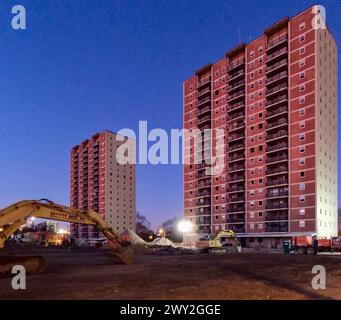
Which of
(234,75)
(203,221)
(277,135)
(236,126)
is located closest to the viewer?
(277,135)

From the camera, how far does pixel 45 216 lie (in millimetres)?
24312

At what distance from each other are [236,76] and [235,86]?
2610 millimetres

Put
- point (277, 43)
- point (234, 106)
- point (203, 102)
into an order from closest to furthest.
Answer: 1. point (277, 43)
2. point (234, 106)
3. point (203, 102)

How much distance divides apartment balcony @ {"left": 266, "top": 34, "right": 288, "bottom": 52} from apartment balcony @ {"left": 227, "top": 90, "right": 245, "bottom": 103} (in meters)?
12.4

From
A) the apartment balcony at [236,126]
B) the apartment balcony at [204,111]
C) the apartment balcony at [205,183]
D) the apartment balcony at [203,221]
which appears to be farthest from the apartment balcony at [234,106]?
the apartment balcony at [203,221]

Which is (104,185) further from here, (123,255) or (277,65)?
(123,255)

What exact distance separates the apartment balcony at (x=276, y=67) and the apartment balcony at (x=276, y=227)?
3528 cm

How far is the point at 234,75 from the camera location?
101 meters

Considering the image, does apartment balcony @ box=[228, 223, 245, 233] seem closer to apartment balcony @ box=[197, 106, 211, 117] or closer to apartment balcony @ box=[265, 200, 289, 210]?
apartment balcony @ box=[265, 200, 289, 210]

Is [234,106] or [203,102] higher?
[203,102]

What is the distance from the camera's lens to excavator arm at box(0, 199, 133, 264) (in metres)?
22.0

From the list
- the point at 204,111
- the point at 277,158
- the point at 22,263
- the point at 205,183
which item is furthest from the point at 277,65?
the point at 22,263
